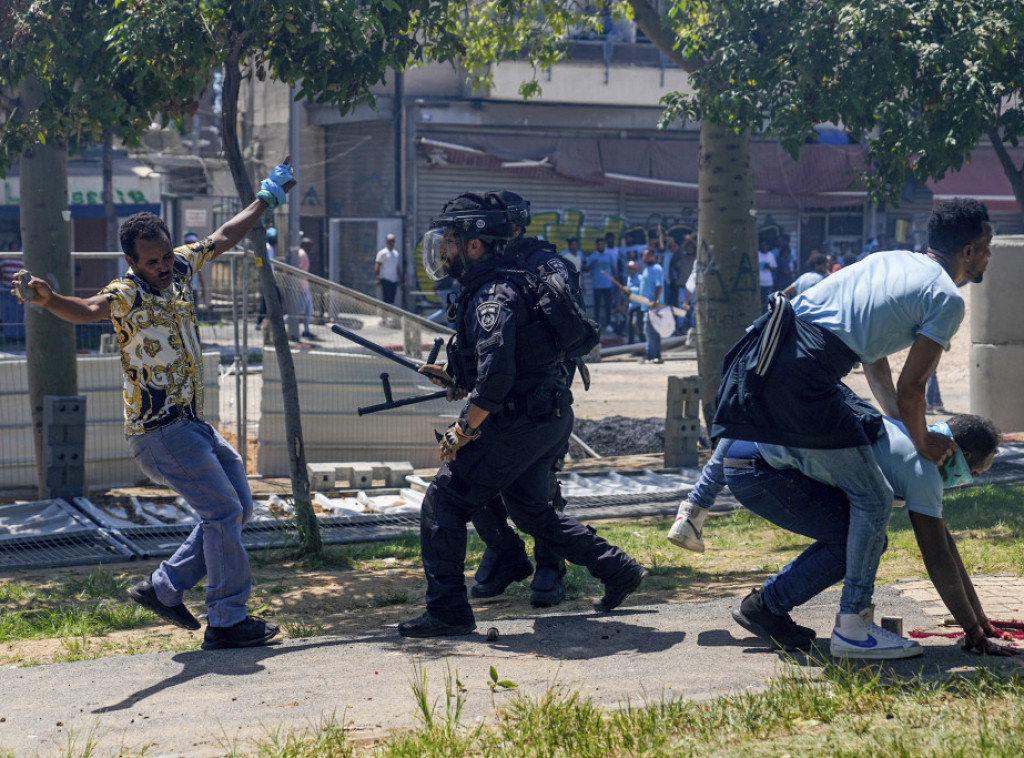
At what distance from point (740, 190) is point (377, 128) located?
57.8 ft

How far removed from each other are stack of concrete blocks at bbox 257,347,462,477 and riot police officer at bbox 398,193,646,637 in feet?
15.2

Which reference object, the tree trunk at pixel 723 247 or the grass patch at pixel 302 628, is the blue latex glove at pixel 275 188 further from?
the tree trunk at pixel 723 247

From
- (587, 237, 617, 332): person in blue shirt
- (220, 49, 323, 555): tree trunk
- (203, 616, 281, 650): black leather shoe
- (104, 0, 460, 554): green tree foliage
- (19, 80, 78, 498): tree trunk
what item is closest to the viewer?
(203, 616, 281, 650): black leather shoe

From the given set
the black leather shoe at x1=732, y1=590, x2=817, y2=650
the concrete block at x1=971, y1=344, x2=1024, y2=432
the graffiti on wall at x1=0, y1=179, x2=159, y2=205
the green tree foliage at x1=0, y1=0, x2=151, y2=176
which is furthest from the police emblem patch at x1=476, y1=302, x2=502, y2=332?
the graffiti on wall at x1=0, y1=179, x2=159, y2=205

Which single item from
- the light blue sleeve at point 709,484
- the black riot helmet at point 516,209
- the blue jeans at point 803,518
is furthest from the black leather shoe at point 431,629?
the black riot helmet at point 516,209

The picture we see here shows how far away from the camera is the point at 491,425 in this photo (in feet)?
15.6

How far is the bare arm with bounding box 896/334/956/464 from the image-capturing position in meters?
3.88

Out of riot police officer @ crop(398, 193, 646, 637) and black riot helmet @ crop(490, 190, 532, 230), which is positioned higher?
black riot helmet @ crop(490, 190, 532, 230)

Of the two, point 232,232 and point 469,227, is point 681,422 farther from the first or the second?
point 232,232

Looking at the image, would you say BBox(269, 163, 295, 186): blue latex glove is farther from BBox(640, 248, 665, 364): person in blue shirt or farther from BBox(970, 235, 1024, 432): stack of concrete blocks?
BBox(640, 248, 665, 364): person in blue shirt

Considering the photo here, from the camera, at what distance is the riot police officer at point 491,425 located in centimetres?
466

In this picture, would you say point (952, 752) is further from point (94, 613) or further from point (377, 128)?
point (377, 128)

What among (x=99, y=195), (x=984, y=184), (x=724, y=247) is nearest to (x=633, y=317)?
(x=99, y=195)

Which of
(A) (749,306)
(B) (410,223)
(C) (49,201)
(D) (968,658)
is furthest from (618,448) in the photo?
(B) (410,223)
